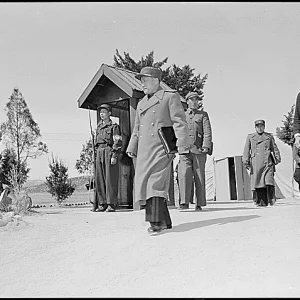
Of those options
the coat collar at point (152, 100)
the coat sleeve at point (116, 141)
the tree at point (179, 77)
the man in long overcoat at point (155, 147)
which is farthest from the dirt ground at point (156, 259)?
the tree at point (179, 77)

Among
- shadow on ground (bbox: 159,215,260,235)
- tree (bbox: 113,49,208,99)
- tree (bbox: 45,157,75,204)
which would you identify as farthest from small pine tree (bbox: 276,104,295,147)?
shadow on ground (bbox: 159,215,260,235)

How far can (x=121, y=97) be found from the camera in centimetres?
957

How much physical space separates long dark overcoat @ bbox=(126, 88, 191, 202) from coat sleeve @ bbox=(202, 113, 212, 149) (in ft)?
7.63

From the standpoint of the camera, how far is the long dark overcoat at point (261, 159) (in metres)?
9.49

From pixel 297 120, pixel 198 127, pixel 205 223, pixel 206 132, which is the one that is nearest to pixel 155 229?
pixel 205 223

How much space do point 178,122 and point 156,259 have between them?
173 cm

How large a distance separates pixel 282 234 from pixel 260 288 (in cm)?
159

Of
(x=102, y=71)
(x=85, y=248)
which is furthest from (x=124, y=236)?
(x=102, y=71)

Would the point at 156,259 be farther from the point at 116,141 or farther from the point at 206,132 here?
the point at 116,141

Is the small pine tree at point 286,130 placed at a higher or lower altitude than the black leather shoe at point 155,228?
higher

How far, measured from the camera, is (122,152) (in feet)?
30.7

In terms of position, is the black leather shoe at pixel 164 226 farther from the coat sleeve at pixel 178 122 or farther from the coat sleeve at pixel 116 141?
the coat sleeve at pixel 116 141

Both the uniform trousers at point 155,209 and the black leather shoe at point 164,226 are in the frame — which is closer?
the uniform trousers at point 155,209

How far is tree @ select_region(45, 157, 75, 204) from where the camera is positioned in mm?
21844
